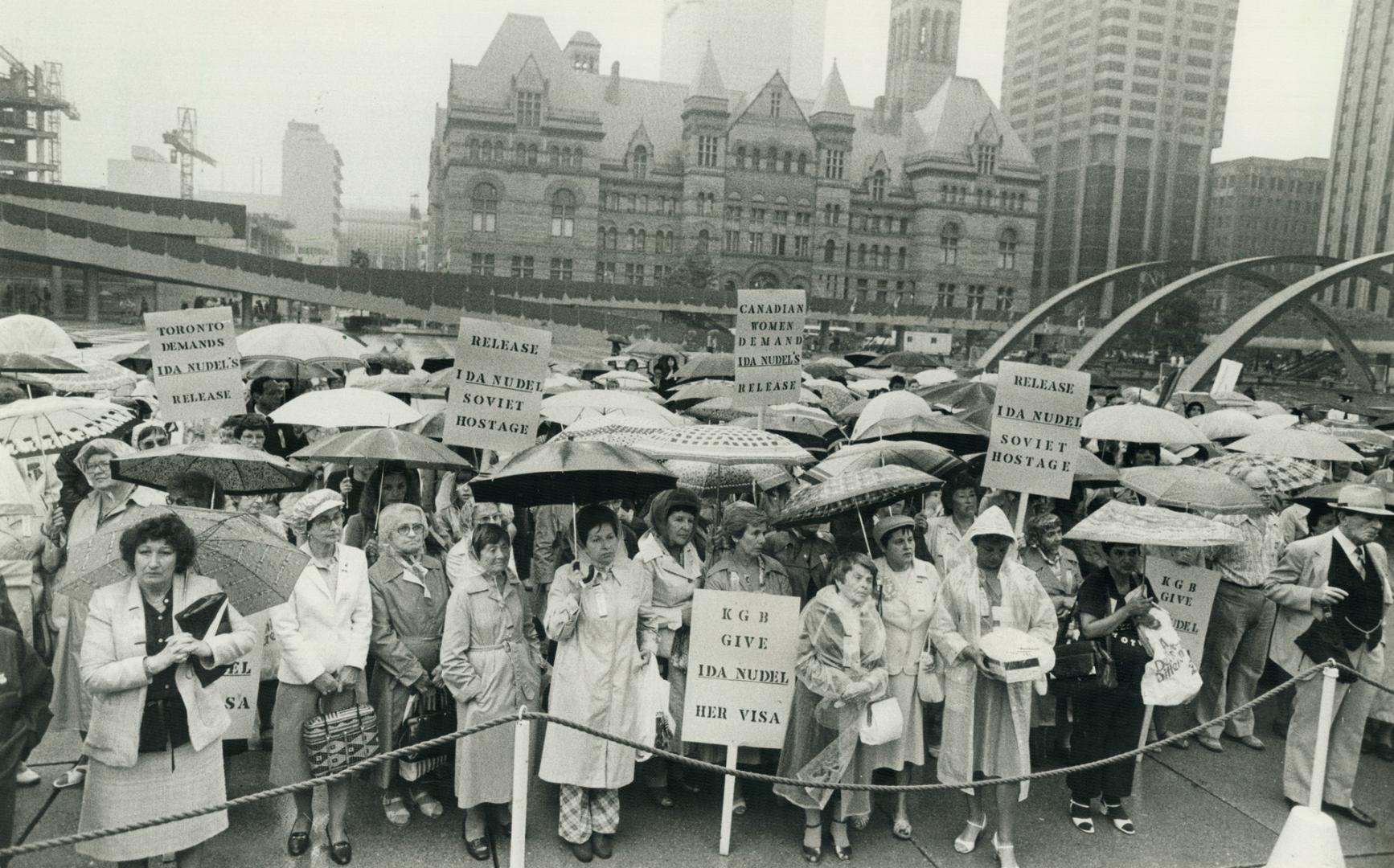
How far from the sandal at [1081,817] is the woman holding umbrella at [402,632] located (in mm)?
3528

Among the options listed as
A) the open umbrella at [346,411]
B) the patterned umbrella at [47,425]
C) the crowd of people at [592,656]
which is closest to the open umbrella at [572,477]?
the crowd of people at [592,656]

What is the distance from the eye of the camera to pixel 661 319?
200ft

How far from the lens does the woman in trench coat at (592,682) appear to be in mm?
5102

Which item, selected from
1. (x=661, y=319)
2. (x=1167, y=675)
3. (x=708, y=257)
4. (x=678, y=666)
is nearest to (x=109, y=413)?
(x=678, y=666)

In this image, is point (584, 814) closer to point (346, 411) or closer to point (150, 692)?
point (150, 692)

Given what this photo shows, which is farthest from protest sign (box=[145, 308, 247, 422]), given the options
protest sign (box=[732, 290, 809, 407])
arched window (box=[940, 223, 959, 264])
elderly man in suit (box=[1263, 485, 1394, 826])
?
arched window (box=[940, 223, 959, 264])

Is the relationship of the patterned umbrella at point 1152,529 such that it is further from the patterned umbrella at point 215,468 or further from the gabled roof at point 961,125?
the gabled roof at point 961,125

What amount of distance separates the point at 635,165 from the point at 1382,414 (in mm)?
63016

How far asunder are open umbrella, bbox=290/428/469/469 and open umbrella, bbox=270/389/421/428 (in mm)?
889

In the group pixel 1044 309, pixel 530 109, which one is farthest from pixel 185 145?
pixel 1044 309

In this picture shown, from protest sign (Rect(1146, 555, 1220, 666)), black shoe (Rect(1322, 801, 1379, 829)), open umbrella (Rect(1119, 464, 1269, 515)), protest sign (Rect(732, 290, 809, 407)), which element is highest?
protest sign (Rect(732, 290, 809, 407))

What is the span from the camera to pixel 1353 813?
6000 mm

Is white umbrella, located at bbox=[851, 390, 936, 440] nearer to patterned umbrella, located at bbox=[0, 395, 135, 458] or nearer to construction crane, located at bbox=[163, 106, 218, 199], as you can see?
patterned umbrella, located at bbox=[0, 395, 135, 458]

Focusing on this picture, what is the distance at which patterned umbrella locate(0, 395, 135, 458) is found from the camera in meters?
6.21
